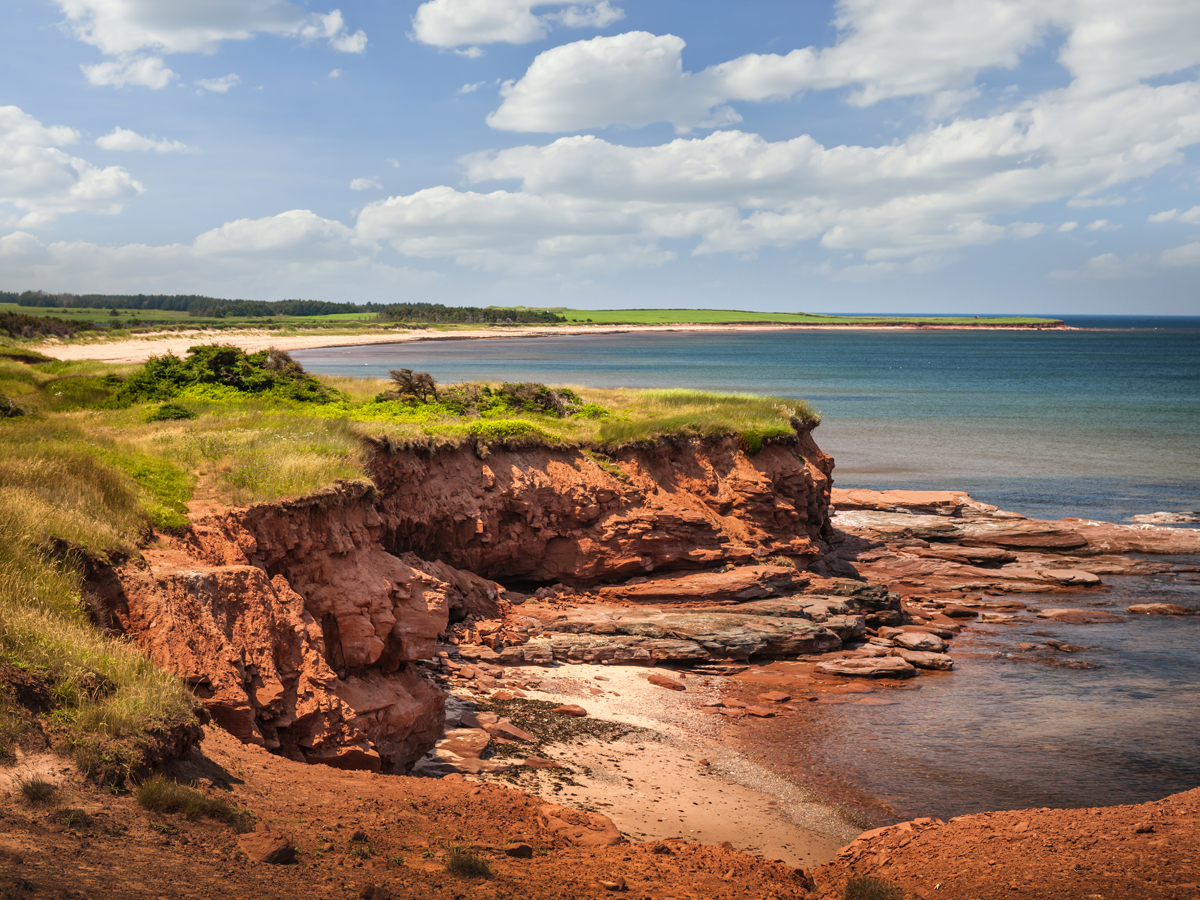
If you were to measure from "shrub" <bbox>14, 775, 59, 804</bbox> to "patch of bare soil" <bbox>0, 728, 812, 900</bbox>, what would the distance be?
4 cm

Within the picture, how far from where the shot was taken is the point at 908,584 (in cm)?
2570

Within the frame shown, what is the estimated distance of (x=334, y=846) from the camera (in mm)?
6820

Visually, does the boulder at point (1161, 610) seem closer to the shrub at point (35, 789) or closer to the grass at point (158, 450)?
the grass at point (158, 450)

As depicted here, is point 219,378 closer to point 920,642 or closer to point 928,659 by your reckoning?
point 920,642

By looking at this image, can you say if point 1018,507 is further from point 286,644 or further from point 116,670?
point 116,670

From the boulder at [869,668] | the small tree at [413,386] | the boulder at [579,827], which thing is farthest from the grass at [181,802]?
the small tree at [413,386]

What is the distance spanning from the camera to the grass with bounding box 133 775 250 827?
6391 millimetres

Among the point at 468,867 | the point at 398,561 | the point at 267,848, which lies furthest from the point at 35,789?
the point at 398,561

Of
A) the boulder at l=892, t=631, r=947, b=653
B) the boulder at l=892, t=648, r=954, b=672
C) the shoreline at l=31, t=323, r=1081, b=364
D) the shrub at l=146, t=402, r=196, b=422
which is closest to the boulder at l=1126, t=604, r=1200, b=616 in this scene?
the boulder at l=892, t=631, r=947, b=653

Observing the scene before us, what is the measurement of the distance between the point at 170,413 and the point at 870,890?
1865 cm

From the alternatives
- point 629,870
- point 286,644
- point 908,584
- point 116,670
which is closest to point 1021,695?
point 908,584

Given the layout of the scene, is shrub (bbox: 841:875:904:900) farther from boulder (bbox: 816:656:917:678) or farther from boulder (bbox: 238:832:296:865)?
boulder (bbox: 816:656:917:678)

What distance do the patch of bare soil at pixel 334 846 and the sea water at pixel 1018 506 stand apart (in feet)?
19.8

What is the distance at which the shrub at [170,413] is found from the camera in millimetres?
19672
